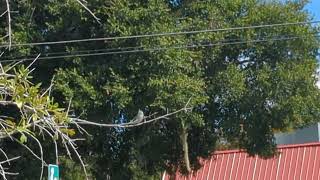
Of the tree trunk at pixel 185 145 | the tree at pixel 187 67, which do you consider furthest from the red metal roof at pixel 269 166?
the tree at pixel 187 67

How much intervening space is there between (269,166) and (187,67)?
11.3 meters

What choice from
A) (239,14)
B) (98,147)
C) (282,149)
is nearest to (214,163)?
(282,149)

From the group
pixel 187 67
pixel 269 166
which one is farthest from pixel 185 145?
pixel 269 166

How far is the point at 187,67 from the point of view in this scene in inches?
696

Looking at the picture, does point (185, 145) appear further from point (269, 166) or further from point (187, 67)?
point (269, 166)

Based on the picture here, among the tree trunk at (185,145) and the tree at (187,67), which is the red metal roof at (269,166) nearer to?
the tree trunk at (185,145)

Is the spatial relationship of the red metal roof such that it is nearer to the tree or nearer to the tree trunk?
the tree trunk

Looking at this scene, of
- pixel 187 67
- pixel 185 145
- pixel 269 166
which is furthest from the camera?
pixel 269 166

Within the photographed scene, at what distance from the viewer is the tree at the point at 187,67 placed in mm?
17484

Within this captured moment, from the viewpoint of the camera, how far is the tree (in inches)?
688

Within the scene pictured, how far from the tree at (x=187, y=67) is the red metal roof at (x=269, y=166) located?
6040 mm

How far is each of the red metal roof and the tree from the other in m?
6.04

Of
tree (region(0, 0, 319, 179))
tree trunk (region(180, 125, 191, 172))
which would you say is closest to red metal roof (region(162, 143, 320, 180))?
tree trunk (region(180, 125, 191, 172))

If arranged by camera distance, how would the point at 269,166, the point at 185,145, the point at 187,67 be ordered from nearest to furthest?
the point at 187,67 < the point at 185,145 < the point at 269,166
